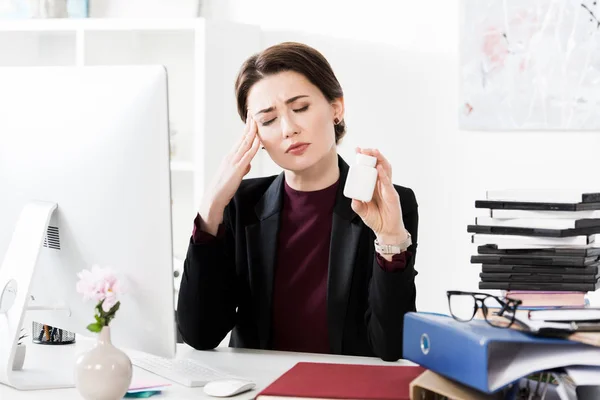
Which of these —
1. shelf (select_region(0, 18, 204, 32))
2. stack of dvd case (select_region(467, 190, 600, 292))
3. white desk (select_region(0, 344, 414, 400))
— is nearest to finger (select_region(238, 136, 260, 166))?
white desk (select_region(0, 344, 414, 400))

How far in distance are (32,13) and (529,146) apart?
196 cm

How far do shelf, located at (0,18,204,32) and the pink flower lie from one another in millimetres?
1976

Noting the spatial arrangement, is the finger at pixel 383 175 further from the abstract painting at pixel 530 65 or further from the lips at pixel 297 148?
the abstract painting at pixel 530 65

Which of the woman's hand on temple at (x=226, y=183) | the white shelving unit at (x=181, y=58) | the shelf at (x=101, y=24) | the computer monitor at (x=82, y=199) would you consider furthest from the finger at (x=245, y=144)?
the shelf at (x=101, y=24)

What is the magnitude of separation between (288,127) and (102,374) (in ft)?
2.60

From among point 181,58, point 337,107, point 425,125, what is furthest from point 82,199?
point 181,58

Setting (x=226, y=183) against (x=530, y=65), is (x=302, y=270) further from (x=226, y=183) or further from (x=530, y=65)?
(x=530, y=65)

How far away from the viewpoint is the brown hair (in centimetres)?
200

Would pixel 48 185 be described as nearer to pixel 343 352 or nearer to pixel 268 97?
pixel 268 97

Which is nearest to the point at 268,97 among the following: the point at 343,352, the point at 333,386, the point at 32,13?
the point at 343,352

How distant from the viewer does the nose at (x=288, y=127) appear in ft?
6.34

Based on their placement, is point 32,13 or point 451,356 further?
point 32,13

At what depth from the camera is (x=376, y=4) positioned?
334cm

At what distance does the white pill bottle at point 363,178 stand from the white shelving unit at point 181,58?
59.2 inches
